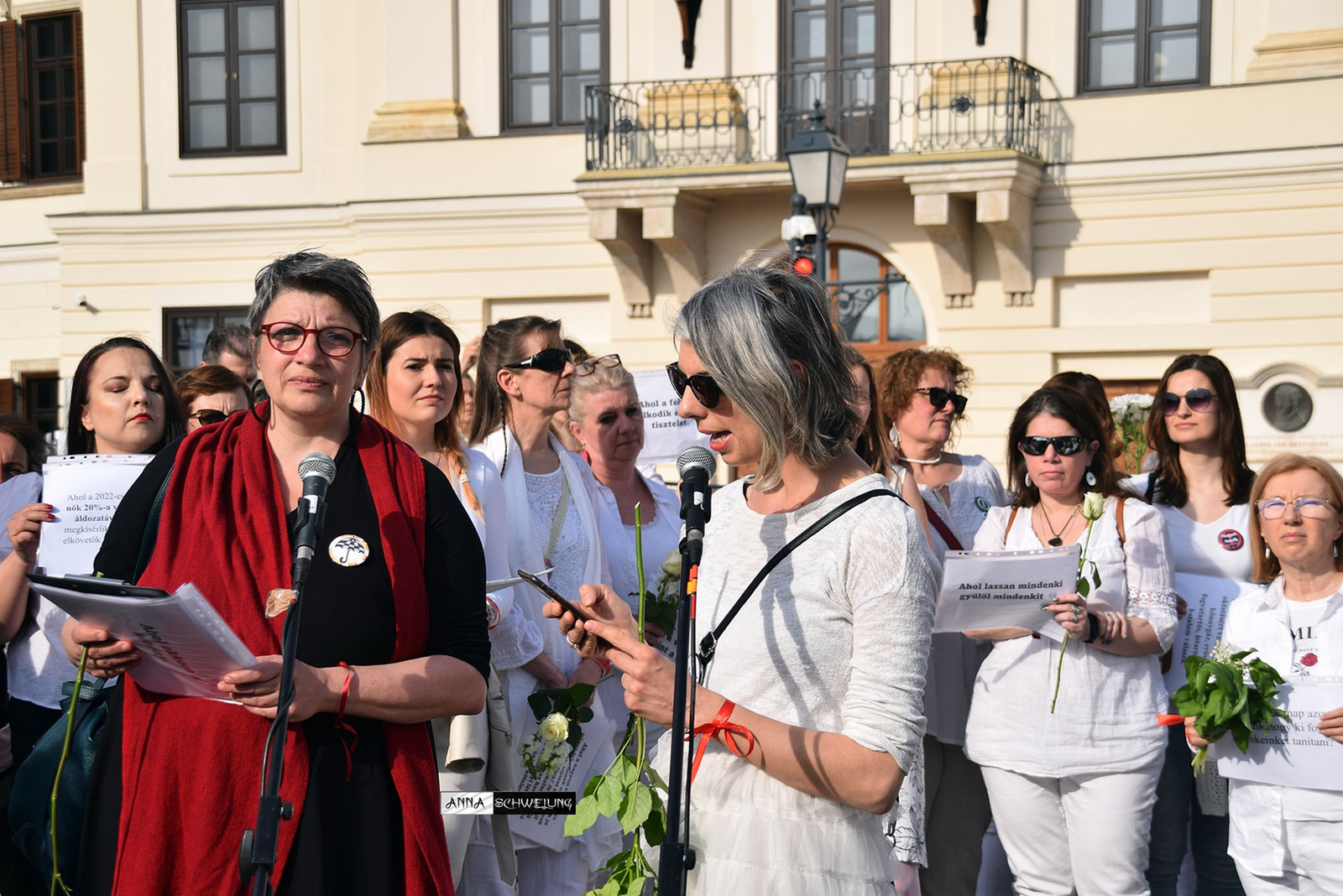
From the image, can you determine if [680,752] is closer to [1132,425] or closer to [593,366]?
[593,366]

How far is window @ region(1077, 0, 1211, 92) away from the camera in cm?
1611

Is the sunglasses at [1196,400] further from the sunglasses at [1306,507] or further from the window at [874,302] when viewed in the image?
the window at [874,302]

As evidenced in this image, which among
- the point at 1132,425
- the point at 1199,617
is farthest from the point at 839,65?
the point at 1199,617

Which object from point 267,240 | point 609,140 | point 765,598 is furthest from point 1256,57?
point 765,598

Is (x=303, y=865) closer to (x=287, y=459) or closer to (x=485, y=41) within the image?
(x=287, y=459)

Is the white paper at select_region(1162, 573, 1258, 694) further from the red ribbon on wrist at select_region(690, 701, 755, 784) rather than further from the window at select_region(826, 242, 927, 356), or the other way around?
the window at select_region(826, 242, 927, 356)

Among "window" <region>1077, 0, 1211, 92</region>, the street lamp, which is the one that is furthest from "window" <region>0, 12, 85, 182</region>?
"window" <region>1077, 0, 1211, 92</region>

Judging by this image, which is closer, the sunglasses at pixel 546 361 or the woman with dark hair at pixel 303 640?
the woman with dark hair at pixel 303 640

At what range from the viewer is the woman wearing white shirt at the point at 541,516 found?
466cm

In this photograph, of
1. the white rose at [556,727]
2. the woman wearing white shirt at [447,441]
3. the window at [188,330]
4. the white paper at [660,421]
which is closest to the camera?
the white rose at [556,727]

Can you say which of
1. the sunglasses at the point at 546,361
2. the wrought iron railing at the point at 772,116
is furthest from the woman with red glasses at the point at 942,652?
the wrought iron railing at the point at 772,116

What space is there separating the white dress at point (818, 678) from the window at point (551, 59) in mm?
16015

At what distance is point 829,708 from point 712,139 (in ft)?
49.8

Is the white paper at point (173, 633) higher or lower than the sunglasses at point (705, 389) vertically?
lower
